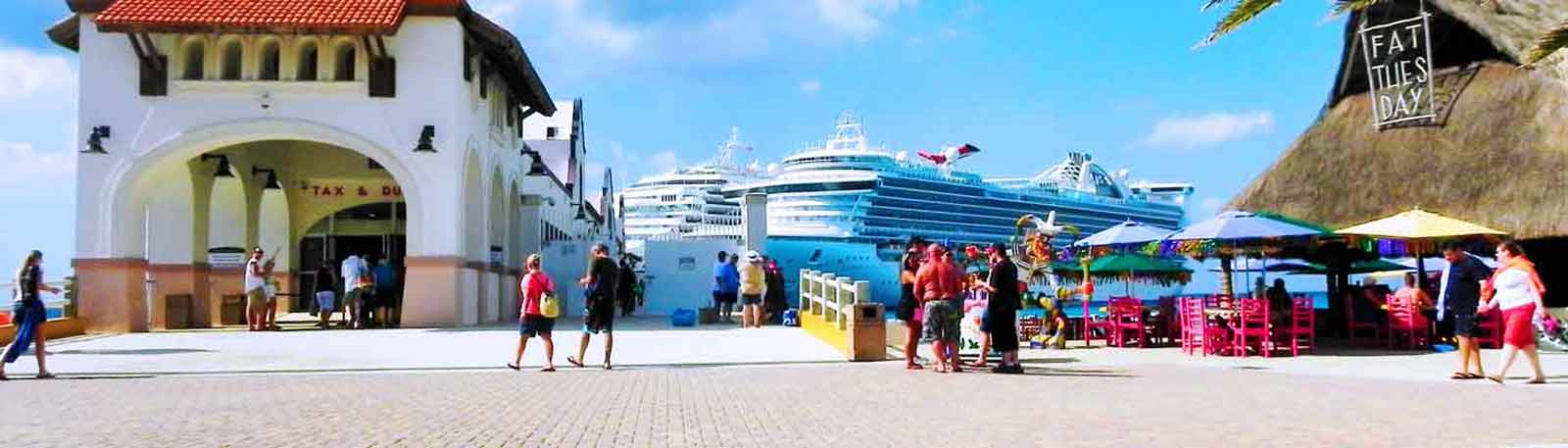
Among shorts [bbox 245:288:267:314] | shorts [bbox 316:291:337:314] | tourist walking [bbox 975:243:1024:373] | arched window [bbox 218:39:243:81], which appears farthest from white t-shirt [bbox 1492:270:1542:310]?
arched window [bbox 218:39:243:81]

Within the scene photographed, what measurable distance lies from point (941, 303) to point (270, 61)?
480 inches

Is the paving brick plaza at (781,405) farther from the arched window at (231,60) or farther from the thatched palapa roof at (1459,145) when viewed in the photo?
the arched window at (231,60)

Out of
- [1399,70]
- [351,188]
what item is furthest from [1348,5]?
[351,188]

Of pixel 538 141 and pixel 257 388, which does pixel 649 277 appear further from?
pixel 257 388

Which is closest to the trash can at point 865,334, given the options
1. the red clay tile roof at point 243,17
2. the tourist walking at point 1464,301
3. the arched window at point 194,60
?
the tourist walking at point 1464,301

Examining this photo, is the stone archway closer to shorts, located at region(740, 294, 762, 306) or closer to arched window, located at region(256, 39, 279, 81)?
arched window, located at region(256, 39, 279, 81)

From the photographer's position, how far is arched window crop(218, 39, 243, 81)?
19.2m

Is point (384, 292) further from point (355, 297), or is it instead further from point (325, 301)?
point (325, 301)

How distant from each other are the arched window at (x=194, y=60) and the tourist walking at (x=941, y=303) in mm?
12418

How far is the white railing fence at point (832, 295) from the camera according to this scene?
44.3 feet

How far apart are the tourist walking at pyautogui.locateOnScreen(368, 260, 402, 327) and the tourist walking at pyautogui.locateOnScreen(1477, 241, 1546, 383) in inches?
590

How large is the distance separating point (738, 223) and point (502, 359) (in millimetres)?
52950

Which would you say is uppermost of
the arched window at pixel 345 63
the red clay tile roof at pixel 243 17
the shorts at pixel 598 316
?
the red clay tile roof at pixel 243 17

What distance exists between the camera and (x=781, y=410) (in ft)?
27.0
